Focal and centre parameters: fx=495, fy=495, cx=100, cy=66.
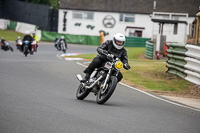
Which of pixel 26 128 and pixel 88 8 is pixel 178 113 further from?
pixel 88 8

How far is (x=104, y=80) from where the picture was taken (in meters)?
10.1

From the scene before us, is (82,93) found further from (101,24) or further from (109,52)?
(101,24)

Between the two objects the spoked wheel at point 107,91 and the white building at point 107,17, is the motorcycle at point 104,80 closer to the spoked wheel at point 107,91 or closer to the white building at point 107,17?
the spoked wheel at point 107,91

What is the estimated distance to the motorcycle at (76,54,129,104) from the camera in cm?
971

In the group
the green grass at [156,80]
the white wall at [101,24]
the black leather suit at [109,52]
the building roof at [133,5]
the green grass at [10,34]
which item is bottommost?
the green grass at [156,80]

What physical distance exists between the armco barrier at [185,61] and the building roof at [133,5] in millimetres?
48852

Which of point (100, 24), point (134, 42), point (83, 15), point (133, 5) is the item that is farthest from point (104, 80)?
point (83, 15)

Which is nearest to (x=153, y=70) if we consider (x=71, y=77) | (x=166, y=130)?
(x=71, y=77)

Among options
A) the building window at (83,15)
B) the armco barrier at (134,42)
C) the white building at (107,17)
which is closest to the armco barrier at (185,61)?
the armco barrier at (134,42)

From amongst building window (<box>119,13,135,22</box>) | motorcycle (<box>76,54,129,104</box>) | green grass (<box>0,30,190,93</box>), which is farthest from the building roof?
motorcycle (<box>76,54,129,104</box>)

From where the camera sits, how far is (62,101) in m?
9.99

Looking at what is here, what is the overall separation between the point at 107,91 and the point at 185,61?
260 inches

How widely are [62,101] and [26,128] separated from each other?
3.40 metres

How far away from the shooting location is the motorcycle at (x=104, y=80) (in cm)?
971
